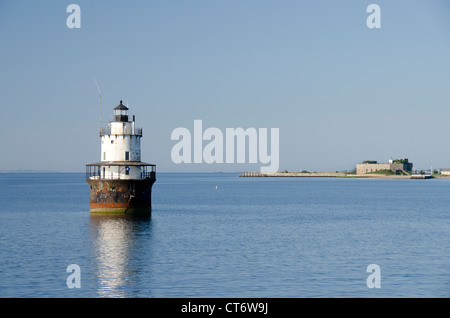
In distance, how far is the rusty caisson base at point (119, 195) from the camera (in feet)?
201

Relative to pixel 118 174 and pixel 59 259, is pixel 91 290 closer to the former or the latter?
pixel 59 259

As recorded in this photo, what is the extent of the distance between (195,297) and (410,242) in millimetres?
25027

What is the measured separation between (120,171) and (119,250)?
1984cm

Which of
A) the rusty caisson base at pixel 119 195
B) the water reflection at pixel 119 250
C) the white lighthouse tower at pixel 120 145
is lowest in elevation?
the water reflection at pixel 119 250

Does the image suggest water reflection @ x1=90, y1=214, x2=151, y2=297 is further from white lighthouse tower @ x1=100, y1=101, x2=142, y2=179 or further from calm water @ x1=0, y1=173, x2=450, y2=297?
white lighthouse tower @ x1=100, y1=101, x2=142, y2=179

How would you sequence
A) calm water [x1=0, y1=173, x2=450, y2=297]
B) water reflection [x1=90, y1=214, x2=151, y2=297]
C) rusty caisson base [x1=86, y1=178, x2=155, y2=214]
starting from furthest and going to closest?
rusty caisson base [x1=86, y1=178, x2=155, y2=214], water reflection [x1=90, y1=214, x2=151, y2=297], calm water [x1=0, y1=173, x2=450, y2=297]

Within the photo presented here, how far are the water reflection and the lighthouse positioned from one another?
153 cm

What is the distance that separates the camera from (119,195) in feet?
203

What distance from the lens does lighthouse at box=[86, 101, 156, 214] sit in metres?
61.5

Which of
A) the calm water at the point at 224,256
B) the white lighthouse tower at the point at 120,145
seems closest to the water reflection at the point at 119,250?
the calm water at the point at 224,256

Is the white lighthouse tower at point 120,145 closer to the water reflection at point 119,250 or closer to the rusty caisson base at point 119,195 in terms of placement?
the rusty caisson base at point 119,195

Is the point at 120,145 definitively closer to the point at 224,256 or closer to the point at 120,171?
the point at 120,171

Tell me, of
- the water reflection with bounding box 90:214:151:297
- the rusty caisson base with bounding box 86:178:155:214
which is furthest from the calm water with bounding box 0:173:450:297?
the rusty caisson base with bounding box 86:178:155:214

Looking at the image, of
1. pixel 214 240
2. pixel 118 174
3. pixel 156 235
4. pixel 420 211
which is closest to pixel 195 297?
pixel 214 240
